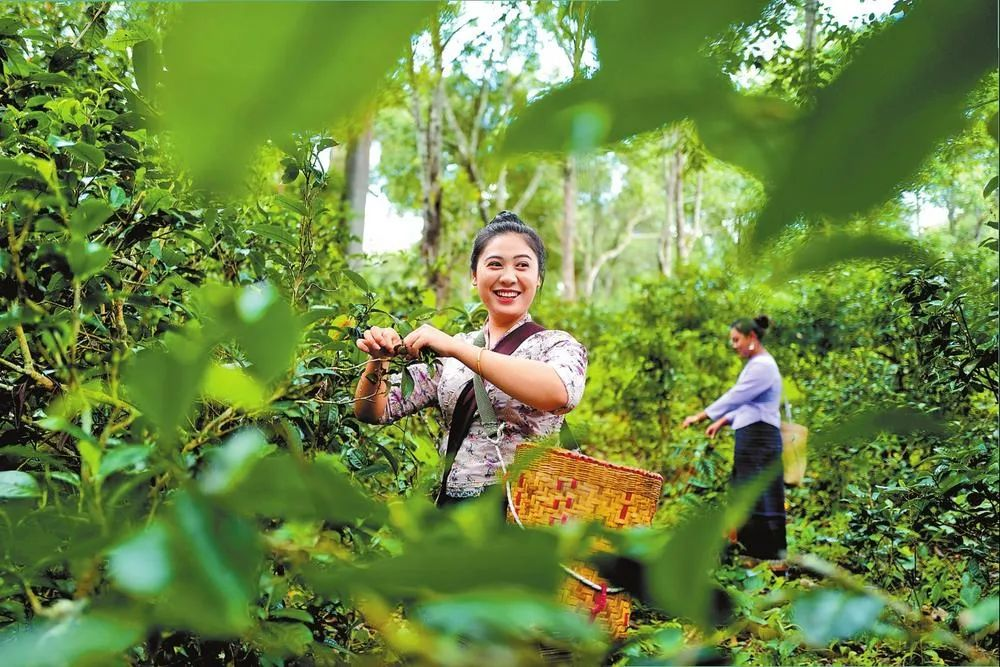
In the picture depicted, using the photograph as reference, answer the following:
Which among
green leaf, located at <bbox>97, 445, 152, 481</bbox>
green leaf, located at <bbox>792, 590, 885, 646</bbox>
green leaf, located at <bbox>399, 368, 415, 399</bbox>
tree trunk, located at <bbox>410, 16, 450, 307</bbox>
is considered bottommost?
green leaf, located at <bbox>792, 590, 885, 646</bbox>

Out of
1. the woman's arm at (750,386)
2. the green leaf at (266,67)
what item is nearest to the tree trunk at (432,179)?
the woman's arm at (750,386)

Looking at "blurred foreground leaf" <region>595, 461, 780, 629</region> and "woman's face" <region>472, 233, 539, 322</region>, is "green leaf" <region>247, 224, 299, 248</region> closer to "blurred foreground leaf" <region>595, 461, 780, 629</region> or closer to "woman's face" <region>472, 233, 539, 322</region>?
"woman's face" <region>472, 233, 539, 322</region>

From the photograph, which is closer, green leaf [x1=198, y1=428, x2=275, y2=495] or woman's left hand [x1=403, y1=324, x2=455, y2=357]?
green leaf [x1=198, y1=428, x2=275, y2=495]

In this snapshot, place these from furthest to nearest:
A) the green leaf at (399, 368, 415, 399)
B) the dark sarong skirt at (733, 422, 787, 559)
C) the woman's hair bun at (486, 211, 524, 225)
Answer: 1. the dark sarong skirt at (733, 422, 787, 559)
2. the woman's hair bun at (486, 211, 524, 225)
3. the green leaf at (399, 368, 415, 399)

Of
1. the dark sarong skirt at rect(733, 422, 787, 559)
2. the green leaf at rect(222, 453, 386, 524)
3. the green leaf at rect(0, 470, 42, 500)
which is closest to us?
the green leaf at rect(222, 453, 386, 524)

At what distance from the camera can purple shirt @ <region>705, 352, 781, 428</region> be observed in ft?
15.9

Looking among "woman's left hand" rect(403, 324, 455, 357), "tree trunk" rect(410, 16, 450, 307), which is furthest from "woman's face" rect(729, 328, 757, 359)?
"woman's left hand" rect(403, 324, 455, 357)

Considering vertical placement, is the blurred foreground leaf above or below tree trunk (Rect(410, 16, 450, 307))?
below

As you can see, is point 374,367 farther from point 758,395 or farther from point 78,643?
point 758,395

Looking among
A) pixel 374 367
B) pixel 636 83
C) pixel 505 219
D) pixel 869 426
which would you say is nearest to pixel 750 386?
pixel 505 219

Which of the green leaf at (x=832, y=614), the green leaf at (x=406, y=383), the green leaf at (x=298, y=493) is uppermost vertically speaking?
the green leaf at (x=406, y=383)

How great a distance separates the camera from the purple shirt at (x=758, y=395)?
4.86 m

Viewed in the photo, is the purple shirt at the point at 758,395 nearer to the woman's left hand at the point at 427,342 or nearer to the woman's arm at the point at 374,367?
the woman's arm at the point at 374,367

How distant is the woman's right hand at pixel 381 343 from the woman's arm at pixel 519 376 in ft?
0.49
